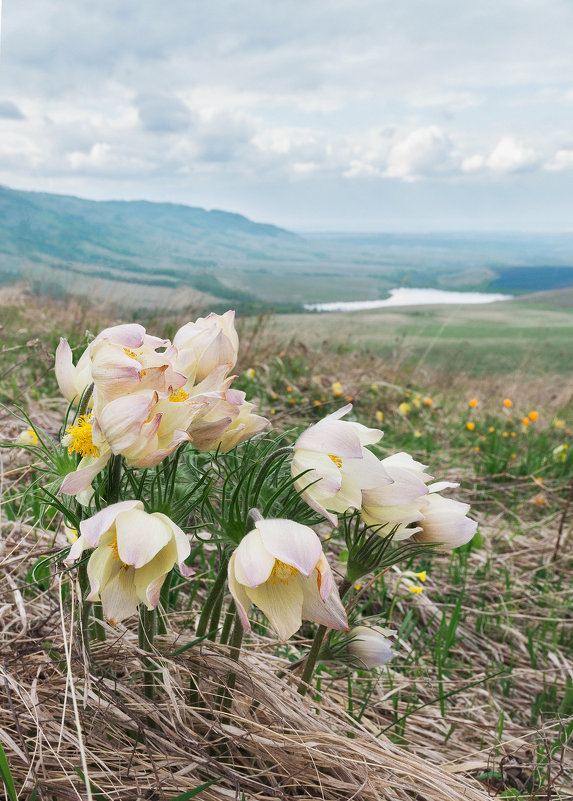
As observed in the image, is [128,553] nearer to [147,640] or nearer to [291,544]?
[291,544]

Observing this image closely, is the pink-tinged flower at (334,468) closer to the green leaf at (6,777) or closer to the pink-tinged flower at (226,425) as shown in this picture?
the pink-tinged flower at (226,425)

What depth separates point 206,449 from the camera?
84 centimetres

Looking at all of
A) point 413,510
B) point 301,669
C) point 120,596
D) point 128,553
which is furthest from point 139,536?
point 301,669

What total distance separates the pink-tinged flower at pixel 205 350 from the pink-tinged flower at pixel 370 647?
48cm

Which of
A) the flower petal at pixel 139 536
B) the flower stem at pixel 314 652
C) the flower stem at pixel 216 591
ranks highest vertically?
the flower petal at pixel 139 536

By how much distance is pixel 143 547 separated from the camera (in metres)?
0.73

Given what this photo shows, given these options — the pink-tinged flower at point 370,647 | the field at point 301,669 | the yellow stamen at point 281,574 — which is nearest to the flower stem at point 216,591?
the field at point 301,669

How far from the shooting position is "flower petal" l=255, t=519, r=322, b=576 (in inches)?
28.6

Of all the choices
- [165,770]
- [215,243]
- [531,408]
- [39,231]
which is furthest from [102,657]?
[215,243]

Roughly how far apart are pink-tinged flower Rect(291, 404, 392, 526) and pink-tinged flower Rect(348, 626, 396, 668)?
293mm

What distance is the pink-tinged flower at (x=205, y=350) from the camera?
0.90 meters

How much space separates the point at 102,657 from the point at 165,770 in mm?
205

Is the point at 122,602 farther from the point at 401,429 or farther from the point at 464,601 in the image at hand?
the point at 401,429

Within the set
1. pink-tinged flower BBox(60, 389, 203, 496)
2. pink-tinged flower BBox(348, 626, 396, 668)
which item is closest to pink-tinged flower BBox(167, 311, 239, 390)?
pink-tinged flower BBox(60, 389, 203, 496)
